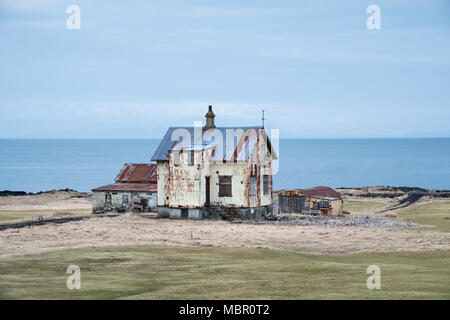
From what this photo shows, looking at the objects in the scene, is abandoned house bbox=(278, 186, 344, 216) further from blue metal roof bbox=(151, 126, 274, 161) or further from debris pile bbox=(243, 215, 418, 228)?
blue metal roof bbox=(151, 126, 274, 161)

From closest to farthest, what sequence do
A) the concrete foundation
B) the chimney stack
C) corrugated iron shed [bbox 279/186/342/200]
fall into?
the concrete foundation → the chimney stack → corrugated iron shed [bbox 279/186/342/200]

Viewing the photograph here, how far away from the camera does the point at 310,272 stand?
2786cm

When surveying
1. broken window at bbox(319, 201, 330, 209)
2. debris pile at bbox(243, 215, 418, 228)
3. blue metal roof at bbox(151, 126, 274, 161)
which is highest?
blue metal roof at bbox(151, 126, 274, 161)

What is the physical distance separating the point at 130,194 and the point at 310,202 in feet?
53.8

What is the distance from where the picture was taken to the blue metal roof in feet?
175

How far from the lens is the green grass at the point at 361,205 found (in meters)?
75.2

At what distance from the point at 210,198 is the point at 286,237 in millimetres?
12657

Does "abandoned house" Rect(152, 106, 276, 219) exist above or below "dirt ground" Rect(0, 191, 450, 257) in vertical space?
above

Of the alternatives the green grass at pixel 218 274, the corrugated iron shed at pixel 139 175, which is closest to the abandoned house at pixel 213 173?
the corrugated iron shed at pixel 139 175

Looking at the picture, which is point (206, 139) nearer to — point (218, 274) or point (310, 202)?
point (310, 202)

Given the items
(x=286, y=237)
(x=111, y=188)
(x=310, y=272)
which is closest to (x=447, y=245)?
(x=286, y=237)

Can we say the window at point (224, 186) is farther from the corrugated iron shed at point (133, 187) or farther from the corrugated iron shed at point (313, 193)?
the corrugated iron shed at point (313, 193)

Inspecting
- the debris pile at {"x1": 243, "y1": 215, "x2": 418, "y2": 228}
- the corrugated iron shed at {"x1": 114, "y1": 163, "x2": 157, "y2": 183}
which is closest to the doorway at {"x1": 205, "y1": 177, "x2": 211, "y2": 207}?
the debris pile at {"x1": 243, "y1": 215, "x2": 418, "y2": 228}

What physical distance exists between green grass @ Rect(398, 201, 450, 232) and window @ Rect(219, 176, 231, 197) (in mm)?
15008
